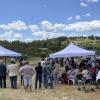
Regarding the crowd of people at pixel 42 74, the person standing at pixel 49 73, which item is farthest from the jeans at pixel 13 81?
the person standing at pixel 49 73

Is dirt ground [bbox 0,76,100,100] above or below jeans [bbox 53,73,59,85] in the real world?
below

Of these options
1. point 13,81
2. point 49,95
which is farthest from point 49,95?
point 13,81

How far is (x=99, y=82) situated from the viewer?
81.1 ft

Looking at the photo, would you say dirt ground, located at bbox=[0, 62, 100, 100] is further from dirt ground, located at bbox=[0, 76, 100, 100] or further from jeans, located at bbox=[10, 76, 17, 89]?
jeans, located at bbox=[10, 76, 17, 89]

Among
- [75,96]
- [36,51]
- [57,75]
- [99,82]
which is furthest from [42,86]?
[36,51]

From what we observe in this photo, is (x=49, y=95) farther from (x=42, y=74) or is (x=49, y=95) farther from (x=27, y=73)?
(x=42, y=74)

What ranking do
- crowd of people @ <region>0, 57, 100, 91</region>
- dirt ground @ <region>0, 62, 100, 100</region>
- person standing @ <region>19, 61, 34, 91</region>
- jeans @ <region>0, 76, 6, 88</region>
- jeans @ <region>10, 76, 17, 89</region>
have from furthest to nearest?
1. jeans @ <region>0, 76, 6, 88</region>
2. jeans @ <region>10, 76, 17, 89</region>
3. crowd of people @ <region>0, 57, 100, 91</region>
4. person standing @ <region>19, 61, 34, 91</region>
5. dirt ground @ <region>0, 62, 100, 100</region>

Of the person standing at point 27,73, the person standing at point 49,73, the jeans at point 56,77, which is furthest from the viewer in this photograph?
the jeans at point 56,77

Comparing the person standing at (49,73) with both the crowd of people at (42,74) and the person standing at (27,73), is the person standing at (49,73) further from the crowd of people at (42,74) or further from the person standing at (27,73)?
the person standing at (27,73)

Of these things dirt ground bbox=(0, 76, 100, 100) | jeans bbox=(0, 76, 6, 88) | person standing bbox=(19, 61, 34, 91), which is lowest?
dirt ground bbox=(0, 76, 100, 100)

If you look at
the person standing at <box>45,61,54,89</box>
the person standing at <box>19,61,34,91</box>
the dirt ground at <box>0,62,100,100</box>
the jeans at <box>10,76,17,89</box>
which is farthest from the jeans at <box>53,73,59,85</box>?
the person standing at <box>19,61,34,91</box>

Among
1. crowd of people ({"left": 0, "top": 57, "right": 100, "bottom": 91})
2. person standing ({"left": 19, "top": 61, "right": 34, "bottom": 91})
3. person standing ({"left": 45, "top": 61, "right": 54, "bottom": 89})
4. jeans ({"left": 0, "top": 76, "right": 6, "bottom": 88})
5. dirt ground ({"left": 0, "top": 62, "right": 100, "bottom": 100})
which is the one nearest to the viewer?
dirt ground ({"left": 0, "top": 62, "right": 100, "bottom": 100})

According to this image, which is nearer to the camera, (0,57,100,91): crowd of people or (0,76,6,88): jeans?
(0,57,100,91): crowd of people

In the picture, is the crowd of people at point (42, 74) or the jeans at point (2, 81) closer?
the crowd of people at point (42, 74)
